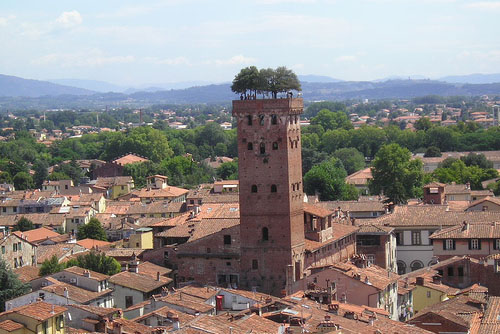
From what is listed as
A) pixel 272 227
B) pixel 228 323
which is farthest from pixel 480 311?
pixel 272 227

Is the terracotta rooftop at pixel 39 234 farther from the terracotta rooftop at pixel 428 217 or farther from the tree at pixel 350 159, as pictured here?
the tree at pixel 350 159

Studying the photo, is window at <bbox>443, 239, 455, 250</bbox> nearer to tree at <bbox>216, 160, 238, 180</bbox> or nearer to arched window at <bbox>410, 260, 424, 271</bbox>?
arched window at <bbox>410, 260, 424, 271</bbox>

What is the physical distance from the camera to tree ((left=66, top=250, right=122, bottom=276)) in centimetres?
5866

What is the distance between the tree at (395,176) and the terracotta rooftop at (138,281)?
42.8m

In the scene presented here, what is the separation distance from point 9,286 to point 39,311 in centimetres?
1763

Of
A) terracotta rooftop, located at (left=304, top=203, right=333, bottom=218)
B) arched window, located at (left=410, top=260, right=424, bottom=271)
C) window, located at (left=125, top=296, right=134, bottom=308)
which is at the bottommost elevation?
arched window, located at (left=410, top=260, right=424, bottom=271)

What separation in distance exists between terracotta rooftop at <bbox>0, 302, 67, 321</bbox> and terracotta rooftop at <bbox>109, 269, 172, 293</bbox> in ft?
47.3

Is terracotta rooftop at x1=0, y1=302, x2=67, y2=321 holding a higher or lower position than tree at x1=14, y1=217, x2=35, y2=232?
higher

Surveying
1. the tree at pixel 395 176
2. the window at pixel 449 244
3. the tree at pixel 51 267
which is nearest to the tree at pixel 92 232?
the tree at pixel 51 267

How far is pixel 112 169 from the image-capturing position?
134 metres

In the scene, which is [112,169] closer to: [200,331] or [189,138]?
[189,138]

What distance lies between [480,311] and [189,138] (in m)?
153

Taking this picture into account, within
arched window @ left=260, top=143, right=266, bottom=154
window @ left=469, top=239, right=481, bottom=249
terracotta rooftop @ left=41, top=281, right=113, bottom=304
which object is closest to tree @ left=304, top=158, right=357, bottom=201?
window @ left=469, top=239, right=481, bottom=249

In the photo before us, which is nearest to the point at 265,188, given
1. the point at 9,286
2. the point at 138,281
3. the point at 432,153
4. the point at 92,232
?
the point at 138,281
